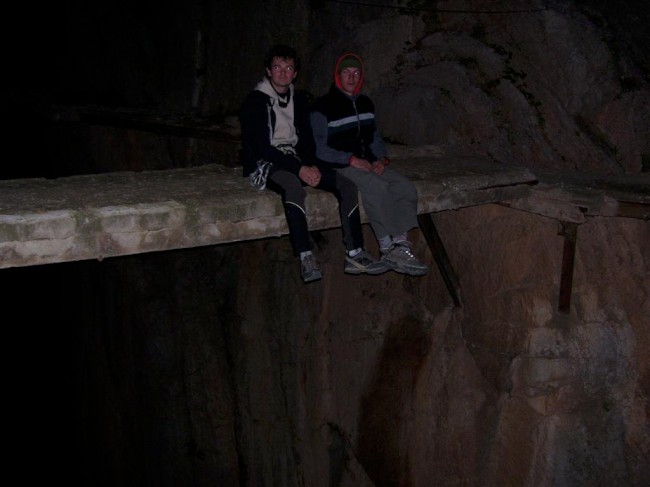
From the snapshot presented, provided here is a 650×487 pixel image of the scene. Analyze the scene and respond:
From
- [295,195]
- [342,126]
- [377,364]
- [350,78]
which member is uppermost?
[350,78]

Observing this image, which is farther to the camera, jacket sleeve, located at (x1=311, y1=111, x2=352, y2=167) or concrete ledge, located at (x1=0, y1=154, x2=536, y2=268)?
jacket sleeve, located at (x1=311, y1=111, x2=352, y2=167)

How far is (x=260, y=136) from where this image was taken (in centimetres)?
457

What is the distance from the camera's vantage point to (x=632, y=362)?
18.7 ft

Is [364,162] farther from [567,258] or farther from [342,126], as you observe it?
[567,258]

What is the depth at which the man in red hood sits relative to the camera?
4715 mm

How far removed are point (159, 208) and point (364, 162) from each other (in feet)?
5.36

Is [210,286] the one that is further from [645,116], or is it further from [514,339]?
[645,116]

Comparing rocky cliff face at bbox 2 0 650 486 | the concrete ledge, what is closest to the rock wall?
rocky cliff face at bbox 2 0 650 486

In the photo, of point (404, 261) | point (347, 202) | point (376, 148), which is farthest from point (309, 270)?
point (376, 148)

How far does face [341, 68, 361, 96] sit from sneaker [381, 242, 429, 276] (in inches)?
47.7

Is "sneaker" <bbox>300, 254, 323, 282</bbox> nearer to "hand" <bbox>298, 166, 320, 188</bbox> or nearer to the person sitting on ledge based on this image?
the person sitting on ledge

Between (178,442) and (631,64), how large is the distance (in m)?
→ 7.62

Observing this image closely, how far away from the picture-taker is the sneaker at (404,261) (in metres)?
4.68

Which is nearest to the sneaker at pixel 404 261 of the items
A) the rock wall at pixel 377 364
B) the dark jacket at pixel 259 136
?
the dark jacket at pixel 259 136
